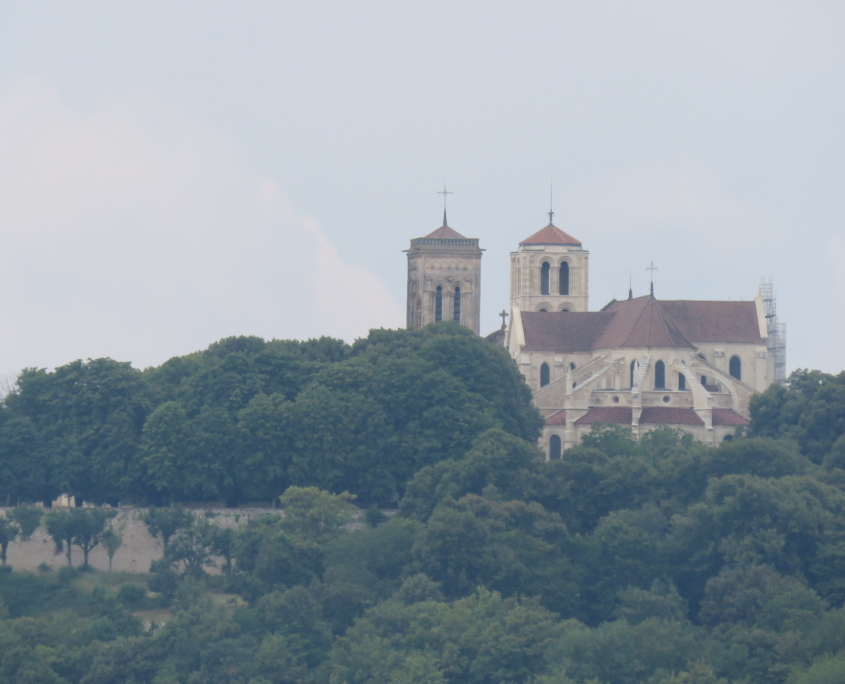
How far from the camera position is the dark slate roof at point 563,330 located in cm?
10350

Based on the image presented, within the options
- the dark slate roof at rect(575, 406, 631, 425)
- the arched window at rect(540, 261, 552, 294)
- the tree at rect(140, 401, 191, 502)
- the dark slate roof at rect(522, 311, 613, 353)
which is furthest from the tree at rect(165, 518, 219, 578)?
the arched window at rect(540, 261, 552, 294)

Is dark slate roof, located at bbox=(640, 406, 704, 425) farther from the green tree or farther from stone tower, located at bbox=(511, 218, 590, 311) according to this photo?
the green tree

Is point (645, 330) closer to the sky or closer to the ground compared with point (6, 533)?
closer to the sky

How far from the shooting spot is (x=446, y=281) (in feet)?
386

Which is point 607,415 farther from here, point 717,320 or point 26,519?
point 26,519

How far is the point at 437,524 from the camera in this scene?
7081 cm

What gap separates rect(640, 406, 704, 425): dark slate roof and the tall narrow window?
8.20m

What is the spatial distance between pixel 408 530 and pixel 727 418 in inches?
1031

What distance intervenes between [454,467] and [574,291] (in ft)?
120

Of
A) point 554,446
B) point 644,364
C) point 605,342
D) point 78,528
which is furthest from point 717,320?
point 78,528

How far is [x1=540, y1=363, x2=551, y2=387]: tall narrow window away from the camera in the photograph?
103562mm

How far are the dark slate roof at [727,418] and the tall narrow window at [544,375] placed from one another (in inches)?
387

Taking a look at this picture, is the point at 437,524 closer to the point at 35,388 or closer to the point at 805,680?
the point at 805,680

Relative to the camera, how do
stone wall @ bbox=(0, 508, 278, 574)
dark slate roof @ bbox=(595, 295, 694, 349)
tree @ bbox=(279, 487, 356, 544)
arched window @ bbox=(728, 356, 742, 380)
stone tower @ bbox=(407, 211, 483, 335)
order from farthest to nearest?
1. stone tower @ bbox=(407, 211, 483, 335)
2. arched window @ bbox=(728, 356, 742, 380)
3. dark slate roof @ bbox=(595, 295, 694, 349)
4. stone wall @ bbox=(0, 508, 278, 574)
5. tree @ bbox=(279, 487, 356, 544)
